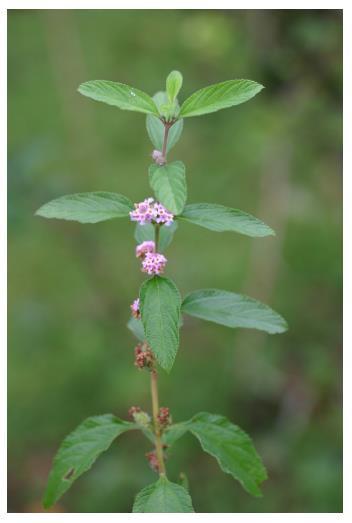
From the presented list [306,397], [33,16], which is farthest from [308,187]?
[33,16]

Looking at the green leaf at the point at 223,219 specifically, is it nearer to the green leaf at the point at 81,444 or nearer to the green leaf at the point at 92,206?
the green leaf at the point at 92,206

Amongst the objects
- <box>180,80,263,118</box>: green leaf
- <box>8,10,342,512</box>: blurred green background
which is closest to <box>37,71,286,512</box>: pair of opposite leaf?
<box>180,80,263,118</box>: green leaf

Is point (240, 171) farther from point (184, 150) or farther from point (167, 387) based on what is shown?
point (167, 387)

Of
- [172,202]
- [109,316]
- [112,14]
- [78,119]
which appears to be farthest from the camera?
[112,14]

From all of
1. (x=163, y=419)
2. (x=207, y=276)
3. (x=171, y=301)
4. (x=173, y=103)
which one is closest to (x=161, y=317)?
(x=171, y=301)

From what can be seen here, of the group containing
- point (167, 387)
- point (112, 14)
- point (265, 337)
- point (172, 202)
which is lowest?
point (167, 387)

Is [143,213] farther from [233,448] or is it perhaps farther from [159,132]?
[233,448]
